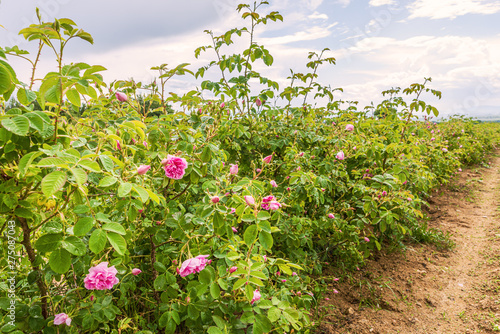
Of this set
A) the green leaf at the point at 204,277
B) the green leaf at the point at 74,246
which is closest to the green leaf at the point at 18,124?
the green leaf at the point at 74,246

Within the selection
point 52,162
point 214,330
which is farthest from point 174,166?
point 214,330

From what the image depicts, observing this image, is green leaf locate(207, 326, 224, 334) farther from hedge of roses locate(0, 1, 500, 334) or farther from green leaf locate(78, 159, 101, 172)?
green leaf locate(78, 159, 101, 172)

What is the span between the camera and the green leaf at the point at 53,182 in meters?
0.77

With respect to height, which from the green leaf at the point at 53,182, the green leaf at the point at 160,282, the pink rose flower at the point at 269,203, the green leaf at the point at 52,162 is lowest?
the green leaf at the point at 160,282

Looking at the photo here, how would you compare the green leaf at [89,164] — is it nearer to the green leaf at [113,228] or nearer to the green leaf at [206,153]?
the green leaf at [113,228]

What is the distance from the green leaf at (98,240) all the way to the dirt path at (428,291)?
1.77 metres

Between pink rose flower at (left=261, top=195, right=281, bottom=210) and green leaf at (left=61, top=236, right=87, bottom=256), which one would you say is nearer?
green leaf at (left=61, top=236, right=87, bottom=256)

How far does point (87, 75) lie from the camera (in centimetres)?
95

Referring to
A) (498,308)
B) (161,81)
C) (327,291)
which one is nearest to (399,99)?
(498,308)

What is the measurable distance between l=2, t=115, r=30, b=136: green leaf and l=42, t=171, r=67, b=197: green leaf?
185mm

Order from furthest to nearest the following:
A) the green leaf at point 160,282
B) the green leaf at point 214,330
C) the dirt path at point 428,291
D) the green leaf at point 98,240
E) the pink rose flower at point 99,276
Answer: the dirt path at point 428,291, the green leaf at point 160,282, the green leaf at point 214,330, the pink rose flower at point 99,276, the green leaf at point 98,240

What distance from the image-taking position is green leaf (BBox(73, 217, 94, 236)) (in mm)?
927

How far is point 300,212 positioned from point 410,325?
1.23 meters

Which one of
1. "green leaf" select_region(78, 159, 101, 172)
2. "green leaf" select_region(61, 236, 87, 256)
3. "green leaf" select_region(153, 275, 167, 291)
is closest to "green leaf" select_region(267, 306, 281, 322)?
"green leaf" select_region(153, 275, 167, 291)
